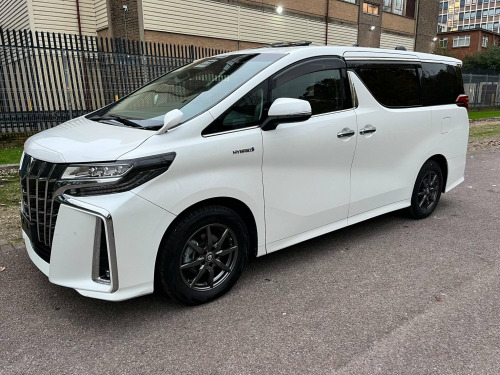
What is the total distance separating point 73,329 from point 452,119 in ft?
15.1

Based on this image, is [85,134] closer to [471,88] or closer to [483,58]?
[471,88]

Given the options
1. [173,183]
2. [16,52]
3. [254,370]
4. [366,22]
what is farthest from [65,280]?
[366,22]

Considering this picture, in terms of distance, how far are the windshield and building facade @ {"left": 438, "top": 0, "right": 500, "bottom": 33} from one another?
11557 centimetres

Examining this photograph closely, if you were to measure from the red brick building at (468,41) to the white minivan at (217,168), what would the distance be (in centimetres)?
5756

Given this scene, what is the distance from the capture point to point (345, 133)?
11.9 feet

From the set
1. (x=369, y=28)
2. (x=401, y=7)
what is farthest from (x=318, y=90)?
(x=401, y=7)

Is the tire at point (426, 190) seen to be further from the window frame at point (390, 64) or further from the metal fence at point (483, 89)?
the metal fence at point (483, 89)

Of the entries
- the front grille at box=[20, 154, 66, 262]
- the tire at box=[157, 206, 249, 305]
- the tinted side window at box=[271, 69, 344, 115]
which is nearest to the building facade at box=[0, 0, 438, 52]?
the tinted side window at box=[271, 69, 344, 115]

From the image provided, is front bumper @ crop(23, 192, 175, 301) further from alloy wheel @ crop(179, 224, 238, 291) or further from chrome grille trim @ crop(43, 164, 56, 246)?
alloy wheel @ crop(179, 224, 238, 291)

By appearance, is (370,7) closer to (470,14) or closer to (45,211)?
(45,211)

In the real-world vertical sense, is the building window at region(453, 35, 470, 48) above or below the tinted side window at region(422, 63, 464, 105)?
above

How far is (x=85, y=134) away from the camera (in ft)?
9.52

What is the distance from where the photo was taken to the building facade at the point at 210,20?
14961 millimetres

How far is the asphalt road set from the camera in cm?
236
